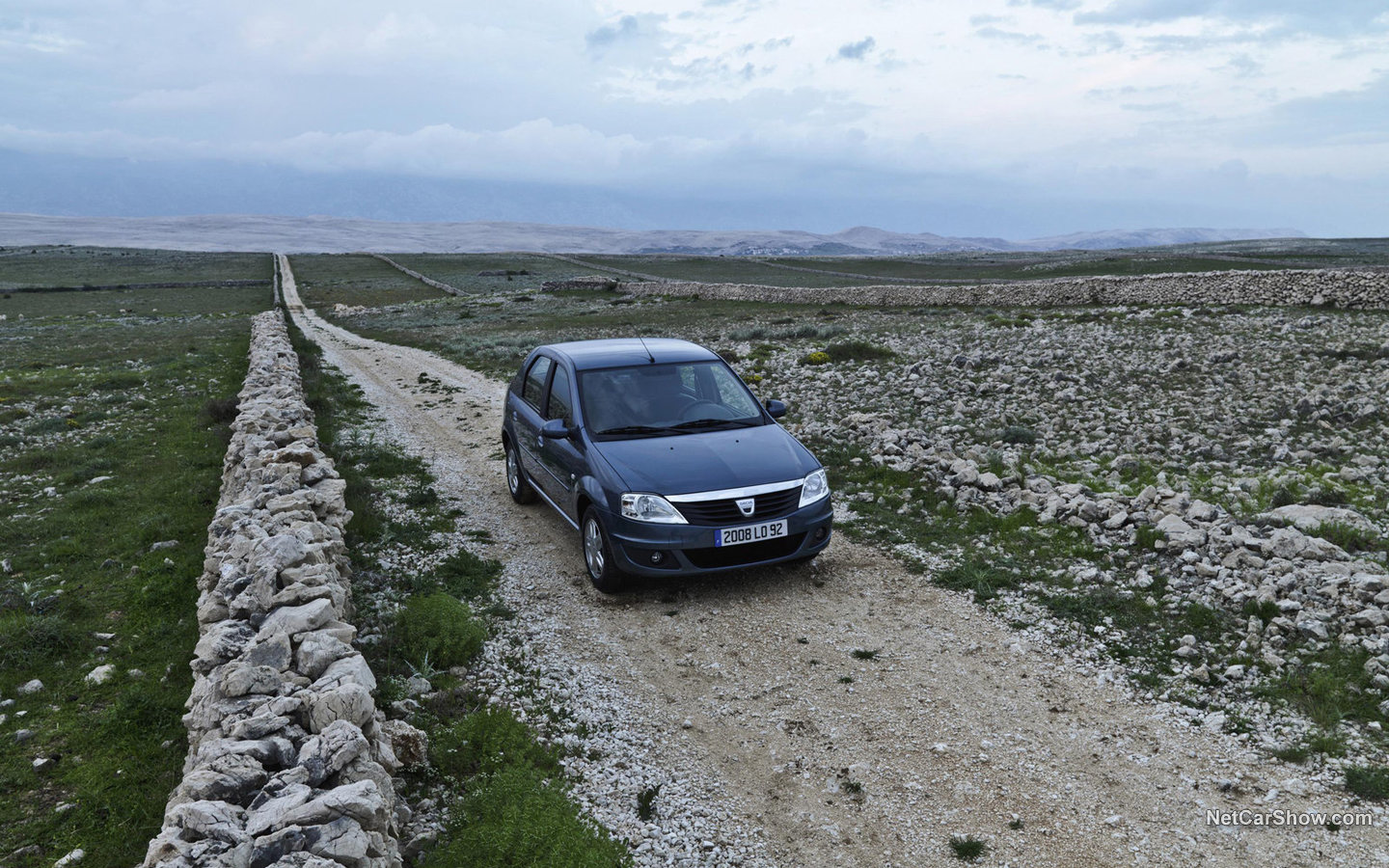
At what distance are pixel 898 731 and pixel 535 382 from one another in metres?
6.23

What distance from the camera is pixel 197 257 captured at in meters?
120

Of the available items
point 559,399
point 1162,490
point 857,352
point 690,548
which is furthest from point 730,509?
point 857,352

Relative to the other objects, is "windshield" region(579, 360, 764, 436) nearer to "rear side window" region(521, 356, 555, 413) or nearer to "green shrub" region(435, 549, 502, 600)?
"rear side window" region(521, 356, 555, 413)

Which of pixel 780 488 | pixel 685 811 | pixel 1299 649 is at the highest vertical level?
pixel 780 488

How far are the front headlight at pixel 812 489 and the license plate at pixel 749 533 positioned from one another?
0.32 m

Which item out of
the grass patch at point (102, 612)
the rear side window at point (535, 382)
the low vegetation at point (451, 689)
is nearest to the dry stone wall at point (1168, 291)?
the rear side window at point (535, 382)

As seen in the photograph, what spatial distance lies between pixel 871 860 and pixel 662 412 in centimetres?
503

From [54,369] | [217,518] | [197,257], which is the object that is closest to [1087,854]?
[217,518]

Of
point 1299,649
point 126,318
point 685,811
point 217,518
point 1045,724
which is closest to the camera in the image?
point 685,811

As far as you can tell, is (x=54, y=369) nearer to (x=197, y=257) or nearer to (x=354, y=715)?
(x=354, y=715)

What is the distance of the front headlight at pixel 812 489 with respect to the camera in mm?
7492

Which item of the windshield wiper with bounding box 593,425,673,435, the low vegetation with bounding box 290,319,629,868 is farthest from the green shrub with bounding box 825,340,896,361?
the windshield wiper with bounding box 593,425,673,435

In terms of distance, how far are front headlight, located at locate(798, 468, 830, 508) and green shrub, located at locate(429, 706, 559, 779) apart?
10.7 feet

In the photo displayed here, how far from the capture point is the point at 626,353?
9.27 meters
